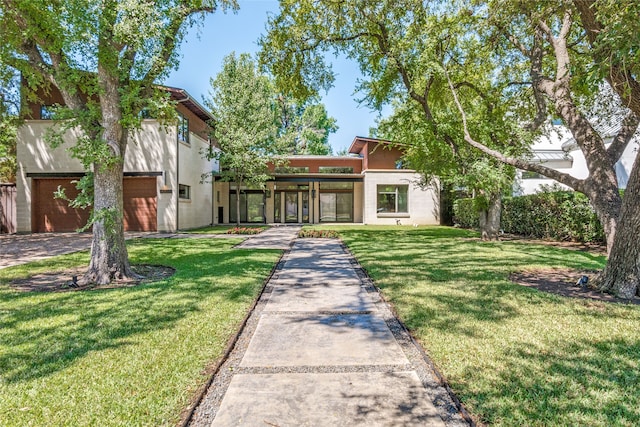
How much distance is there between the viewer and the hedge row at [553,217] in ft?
37.1

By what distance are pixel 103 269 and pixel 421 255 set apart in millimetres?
6821

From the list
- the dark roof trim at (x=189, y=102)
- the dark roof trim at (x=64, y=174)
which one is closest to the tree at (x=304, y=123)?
the dark roof trim at (x=189, y=102)

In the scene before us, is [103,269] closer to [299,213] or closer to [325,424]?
[325,424]

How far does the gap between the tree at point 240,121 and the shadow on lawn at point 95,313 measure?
38.9ft

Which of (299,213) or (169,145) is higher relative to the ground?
(169,145)

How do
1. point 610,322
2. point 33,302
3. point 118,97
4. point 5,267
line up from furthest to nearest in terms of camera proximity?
point 5,267 < point 118,97 < point 33,302 < point 610,322

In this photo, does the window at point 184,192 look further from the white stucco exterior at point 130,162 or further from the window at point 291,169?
the window at point 291,169

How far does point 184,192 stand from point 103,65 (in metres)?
11.9

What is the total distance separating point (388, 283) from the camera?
586 centimetres

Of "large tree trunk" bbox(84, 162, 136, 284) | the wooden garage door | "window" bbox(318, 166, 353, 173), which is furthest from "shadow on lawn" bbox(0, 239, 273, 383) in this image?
"window" bbox(318, 166, 353, 173)

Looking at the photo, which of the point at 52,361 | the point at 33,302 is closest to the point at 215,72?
the point at 33,302

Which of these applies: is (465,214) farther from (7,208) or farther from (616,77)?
(7,208)

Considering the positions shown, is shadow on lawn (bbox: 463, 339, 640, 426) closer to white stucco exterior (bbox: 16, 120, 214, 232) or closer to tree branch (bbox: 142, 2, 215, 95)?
tree branch (bbox: 142, 2, 215, 95)

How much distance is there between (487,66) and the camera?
11828mm
